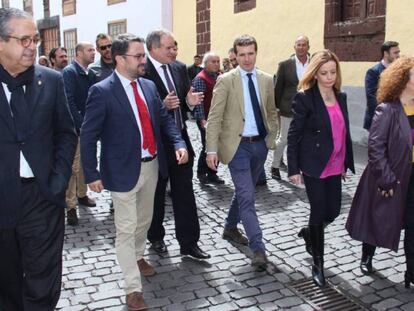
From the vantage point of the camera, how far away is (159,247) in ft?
16.0

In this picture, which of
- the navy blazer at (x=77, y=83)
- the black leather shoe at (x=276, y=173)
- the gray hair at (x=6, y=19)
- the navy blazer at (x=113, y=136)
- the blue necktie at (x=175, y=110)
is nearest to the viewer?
the gray hair at (x=6, y=19)

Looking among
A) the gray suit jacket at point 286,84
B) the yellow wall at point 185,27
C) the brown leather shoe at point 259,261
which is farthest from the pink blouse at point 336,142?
the yellow wall at point 185,27

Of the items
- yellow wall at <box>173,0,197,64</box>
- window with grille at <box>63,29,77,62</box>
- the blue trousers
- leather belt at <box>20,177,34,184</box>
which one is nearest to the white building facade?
window with grille at <box>63,29,77,62</box>

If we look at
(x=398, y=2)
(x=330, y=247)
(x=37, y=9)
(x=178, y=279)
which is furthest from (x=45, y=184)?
(x=37, y=9)

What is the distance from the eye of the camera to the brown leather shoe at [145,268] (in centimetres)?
437

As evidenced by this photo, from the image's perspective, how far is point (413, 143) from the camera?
3967mm

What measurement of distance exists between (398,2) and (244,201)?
20.6 feet

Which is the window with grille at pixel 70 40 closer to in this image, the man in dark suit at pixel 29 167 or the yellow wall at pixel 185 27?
the yellow wall at pixel 185 27

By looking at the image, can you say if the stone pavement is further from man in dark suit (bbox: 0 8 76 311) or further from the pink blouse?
the pink blouse

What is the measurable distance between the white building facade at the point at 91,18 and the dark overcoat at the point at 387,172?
1384 cm

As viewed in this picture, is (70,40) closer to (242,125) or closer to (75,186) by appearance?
(75,186)

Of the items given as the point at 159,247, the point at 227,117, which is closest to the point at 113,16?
the point at 227,117

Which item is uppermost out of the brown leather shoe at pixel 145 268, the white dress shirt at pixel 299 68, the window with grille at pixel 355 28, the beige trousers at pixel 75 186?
the window with grille at pixel 355 28

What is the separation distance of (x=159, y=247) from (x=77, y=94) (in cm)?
213
